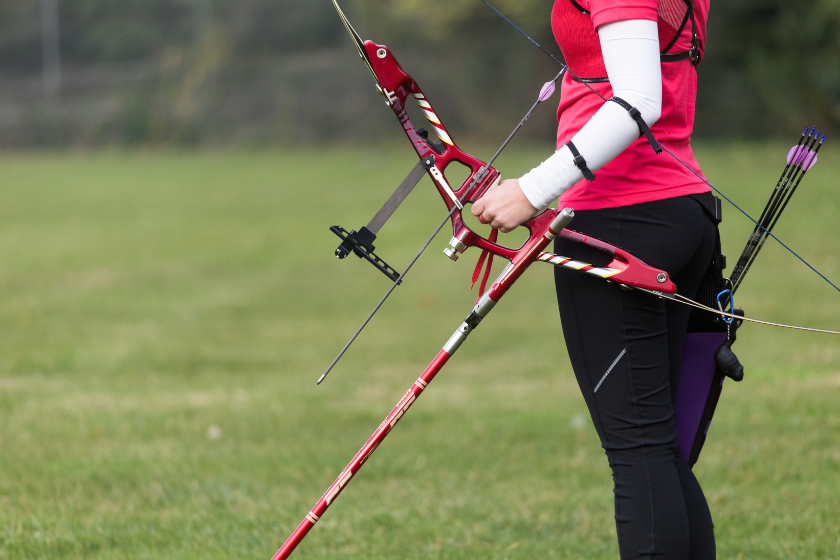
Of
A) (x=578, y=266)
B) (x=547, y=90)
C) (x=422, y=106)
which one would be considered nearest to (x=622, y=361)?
(x=578, y=266)

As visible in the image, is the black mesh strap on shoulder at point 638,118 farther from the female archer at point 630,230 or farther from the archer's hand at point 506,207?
the archer's hand at point 506,207

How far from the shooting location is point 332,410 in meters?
5.87

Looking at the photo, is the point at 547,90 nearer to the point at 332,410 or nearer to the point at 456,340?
the point at 456,340

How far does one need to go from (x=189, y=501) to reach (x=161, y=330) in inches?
178

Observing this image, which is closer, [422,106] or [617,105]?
[617,105]

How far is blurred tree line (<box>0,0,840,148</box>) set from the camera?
90.7 ft

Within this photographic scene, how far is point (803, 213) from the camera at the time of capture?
12406 millimetres

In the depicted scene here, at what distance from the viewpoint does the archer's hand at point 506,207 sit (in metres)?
2.10

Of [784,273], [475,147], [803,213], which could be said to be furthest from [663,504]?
[475,147]

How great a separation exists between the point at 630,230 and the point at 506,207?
1.10 ft

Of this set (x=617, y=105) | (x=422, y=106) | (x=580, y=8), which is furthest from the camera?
(x=422, y=106)

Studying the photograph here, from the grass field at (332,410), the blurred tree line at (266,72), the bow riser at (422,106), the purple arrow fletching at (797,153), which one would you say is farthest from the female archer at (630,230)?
the blurred tree line at (266,72)

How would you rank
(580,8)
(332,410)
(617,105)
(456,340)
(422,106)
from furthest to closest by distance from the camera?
(332,410) → (422,106) → (456,340) → (580,8) → (617,105)

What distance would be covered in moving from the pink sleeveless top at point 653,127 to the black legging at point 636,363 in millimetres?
37
